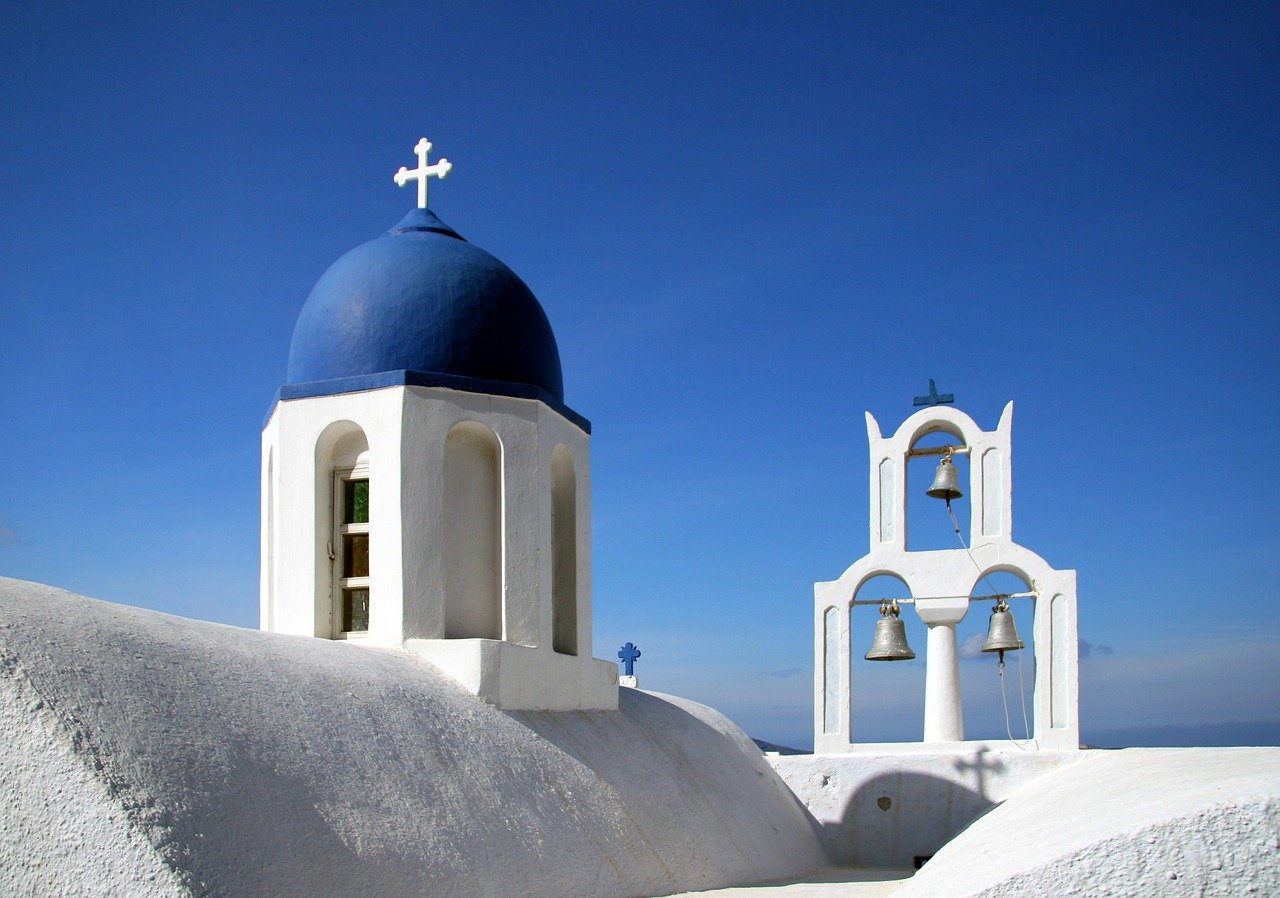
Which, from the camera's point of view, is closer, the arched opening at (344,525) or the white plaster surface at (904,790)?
the arched opening at (344,525)

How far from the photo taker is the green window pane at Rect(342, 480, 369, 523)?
9031 millimetres

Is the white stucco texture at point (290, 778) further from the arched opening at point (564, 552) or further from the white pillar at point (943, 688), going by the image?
the white pillar at point (943, 688)

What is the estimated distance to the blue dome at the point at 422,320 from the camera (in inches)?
350

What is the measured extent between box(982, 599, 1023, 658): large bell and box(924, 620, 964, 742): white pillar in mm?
442

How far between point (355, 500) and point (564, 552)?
71.3 inches

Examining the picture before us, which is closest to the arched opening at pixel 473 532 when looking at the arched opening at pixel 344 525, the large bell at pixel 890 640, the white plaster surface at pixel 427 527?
the white plaster surface at pixel 427 527

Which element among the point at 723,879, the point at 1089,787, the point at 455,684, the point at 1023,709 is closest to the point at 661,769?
the point at 723,879

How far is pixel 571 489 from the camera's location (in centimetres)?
1000

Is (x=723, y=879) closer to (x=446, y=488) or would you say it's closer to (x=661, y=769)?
(x=661, y=769)

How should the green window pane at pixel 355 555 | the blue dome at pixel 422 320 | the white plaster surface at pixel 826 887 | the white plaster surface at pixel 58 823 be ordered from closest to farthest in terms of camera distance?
1. the white plaster surface at pixel 58 823
2. the white plaster surface at pixel 826 887
3. the blue dome at pixel 422 320
4. the green window pane at pixel 355 555

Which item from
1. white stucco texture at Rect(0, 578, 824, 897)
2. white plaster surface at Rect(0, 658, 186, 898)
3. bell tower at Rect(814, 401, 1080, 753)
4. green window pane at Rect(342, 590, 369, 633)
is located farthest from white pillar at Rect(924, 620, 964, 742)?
white plaster surface at Rect(0, 658, 186, 898)

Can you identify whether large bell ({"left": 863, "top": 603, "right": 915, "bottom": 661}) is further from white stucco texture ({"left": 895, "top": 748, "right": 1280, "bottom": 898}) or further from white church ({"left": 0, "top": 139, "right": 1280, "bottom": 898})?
white stucco texture ({"left": 895, "top": 748, "right": 1280, "bottom": 898})

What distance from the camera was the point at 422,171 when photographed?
404 inches

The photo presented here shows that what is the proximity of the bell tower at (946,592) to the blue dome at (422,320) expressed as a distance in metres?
4.30
